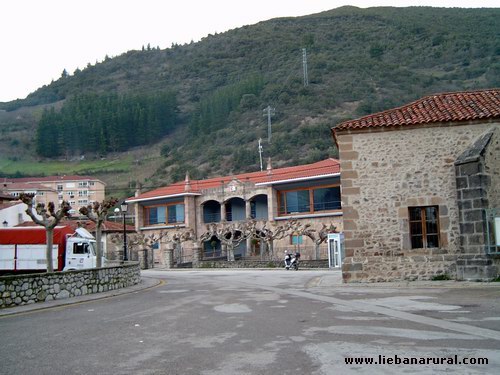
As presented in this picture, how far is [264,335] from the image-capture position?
10.4m

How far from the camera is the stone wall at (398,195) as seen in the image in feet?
67.3

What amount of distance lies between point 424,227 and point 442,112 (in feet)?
14.7

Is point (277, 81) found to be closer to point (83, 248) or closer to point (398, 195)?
point (83, 248)

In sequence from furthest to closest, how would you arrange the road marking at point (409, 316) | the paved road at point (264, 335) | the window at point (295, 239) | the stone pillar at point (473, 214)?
1. the window at point (295, 239)
2. the stone pillar at point (473, 214)
3. the road marking at point (409, 316)
4. the paved road at point (264, 335)

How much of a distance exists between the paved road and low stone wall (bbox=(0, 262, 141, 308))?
3.25ft

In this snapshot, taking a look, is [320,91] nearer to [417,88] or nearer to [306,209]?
[417,88]

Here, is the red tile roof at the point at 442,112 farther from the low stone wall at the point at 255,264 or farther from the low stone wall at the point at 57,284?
the low stone wall at the point at 255,264

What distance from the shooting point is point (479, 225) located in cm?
1897

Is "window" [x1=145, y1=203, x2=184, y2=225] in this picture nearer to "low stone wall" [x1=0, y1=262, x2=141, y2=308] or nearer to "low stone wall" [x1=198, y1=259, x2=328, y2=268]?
"low stone wall" [x1=198, y1=259, x2=328, y2=268]

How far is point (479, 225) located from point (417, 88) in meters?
83.1

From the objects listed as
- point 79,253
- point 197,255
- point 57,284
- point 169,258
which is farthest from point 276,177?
point 57,284

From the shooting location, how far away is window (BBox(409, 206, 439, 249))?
20.7 metres

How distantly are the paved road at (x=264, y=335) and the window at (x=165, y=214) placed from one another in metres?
39.8

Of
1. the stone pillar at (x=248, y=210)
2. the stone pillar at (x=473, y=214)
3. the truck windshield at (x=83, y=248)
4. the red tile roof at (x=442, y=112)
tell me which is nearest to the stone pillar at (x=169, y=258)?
the stone pillar at (x=248, y=210)
